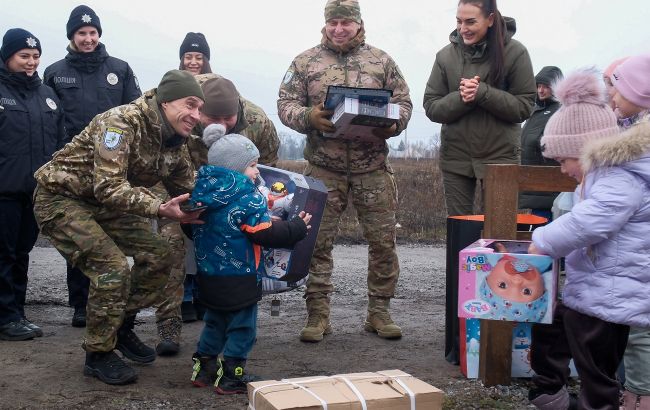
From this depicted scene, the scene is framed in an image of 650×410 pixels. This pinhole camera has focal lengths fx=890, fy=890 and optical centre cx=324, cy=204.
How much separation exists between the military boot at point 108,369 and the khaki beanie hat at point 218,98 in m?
1.70

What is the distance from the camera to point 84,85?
280 inches

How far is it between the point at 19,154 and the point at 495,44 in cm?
347

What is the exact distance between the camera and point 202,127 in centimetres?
605

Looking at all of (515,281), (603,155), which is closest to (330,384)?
(515,281)

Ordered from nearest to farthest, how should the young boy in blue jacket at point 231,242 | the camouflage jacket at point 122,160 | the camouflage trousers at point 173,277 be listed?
the young boy in blue jacket at point 231,242, the camouflage jacket at point 122,160, the camouflage trousers at point 173,277

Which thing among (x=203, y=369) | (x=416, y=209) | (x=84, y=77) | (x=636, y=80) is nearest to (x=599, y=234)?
(x=636, y=80)

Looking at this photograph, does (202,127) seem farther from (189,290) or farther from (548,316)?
(548,316)

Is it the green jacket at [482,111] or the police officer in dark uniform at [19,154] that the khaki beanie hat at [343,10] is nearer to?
the green jacket at [482,111]

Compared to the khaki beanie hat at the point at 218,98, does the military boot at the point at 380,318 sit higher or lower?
lower

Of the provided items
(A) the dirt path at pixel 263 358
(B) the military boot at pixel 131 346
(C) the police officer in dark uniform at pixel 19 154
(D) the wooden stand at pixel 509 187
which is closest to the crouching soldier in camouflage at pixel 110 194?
(A) the dirt path at pixel 263 358

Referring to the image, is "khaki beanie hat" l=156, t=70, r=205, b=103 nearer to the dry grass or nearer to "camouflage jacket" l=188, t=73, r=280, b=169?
"camouflage jacket" l=188, t=73, r=280, b=169

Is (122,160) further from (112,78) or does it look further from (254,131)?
(112,78)

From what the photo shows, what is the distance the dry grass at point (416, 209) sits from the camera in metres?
13.2

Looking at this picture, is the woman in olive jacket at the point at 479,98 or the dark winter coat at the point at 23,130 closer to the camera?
the woman in olive jacket at the point at 479,98
